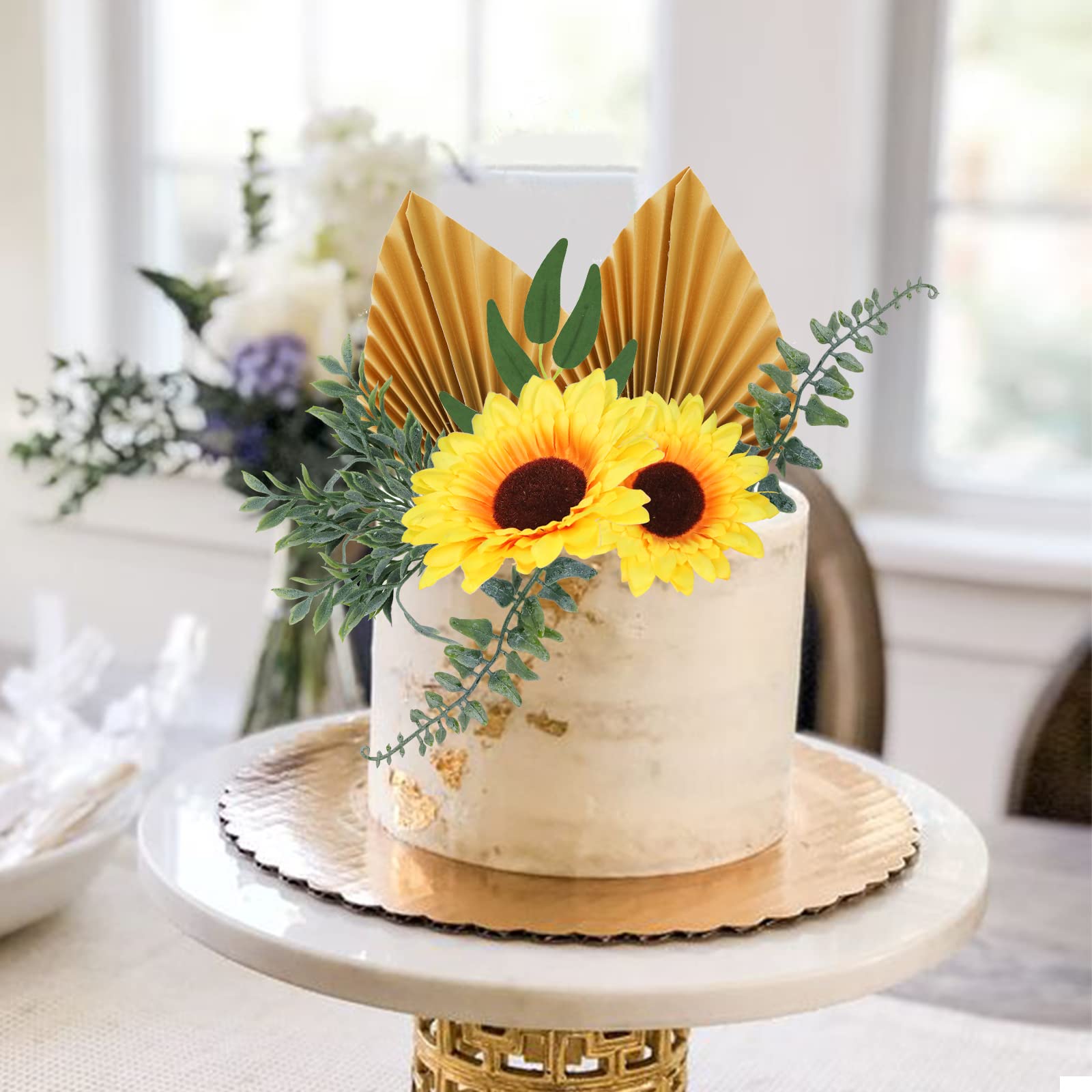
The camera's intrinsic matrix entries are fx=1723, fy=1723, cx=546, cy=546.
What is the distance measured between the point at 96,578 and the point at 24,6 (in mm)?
843

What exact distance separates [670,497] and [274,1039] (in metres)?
0.39

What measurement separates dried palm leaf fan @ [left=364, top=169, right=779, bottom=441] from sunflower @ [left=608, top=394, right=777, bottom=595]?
0.19ft

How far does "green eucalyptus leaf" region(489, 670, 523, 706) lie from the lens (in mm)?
574

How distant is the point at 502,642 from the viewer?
0.58 metres

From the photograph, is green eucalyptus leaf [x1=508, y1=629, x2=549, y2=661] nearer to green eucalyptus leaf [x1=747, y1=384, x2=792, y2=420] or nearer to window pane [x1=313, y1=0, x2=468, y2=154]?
green eucalyptus leaf [x1=747, y1=384, x2=792, y2=420]

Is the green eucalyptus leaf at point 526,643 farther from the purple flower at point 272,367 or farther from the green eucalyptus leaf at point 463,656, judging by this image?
the purple flower at point 272,367

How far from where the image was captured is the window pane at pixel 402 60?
2332mm

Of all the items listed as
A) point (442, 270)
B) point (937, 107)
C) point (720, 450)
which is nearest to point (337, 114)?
point (442, 270)

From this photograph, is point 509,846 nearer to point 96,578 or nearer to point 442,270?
point 442,270

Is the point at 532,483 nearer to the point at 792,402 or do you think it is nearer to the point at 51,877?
the point at 792,402

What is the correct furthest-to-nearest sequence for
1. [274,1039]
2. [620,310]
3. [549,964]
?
[274,1039]
[620,310]
[549,964]

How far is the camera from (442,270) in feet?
2.15

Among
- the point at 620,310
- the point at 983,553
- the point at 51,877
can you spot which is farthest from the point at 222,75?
the point at 620,310

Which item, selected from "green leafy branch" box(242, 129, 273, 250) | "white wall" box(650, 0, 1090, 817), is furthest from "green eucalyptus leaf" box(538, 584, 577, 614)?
"white wall" box(650, 0, 1090, 817)
